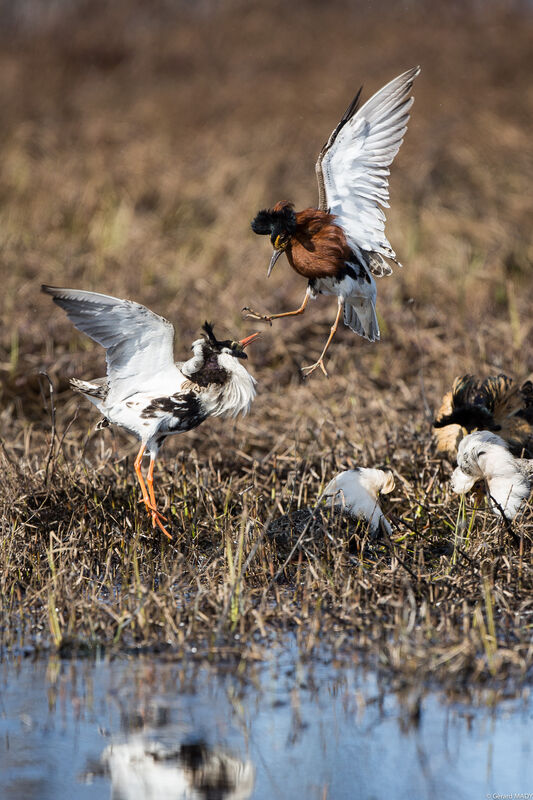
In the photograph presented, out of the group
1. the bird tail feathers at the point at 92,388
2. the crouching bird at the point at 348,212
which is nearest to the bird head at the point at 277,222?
the crouching bird at the point at 348,212

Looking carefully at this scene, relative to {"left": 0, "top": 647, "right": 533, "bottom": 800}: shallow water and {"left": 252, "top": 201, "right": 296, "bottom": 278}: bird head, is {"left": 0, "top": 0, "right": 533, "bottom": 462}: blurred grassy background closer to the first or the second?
{"left": 252, "top": 201, "right": 296, "bottom": 278}: bird head

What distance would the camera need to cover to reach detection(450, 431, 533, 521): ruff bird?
15.1ft

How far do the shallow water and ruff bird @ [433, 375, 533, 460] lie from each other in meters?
1.89

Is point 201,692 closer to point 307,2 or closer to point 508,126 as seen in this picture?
point 508,126

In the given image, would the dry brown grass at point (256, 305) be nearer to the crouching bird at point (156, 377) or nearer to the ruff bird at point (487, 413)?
the ruff bird at point (487, 413)

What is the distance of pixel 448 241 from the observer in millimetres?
9391

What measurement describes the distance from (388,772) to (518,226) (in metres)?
7.71

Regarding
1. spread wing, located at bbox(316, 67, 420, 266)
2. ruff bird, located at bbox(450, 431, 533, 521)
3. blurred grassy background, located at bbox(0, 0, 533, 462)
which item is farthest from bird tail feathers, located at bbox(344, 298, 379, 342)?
blurred grassy background, located at bbox(0, 0, 533, 462)

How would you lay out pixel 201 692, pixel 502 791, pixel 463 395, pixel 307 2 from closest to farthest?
1. pixel 502 791
2. pixel 201 692
3. pixel 463 395
4. pixel 307 2

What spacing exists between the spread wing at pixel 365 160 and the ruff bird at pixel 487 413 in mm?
872

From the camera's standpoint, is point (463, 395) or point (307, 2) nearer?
point (463, 395)

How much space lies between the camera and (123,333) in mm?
4496

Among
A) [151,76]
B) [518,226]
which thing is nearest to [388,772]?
[518,226]

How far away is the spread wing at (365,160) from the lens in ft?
14.8
